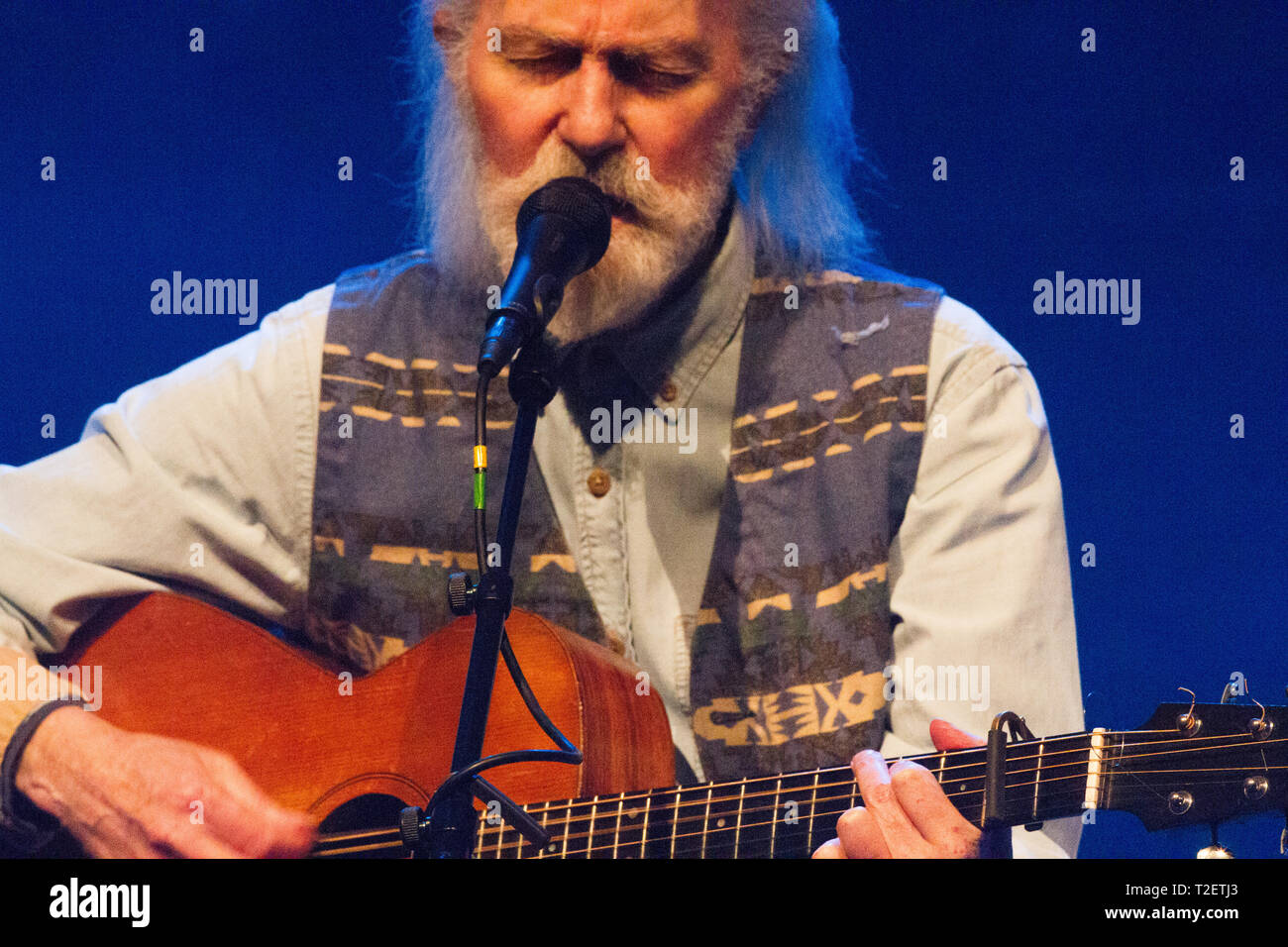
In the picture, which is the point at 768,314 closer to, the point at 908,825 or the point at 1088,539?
the point at 1088,539

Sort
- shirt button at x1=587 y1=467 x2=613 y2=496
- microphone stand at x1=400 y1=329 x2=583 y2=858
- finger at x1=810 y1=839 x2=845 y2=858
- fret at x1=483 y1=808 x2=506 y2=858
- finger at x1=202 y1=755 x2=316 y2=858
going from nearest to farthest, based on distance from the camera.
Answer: microphone stand at x1=400 y1=329 x2=583 y2=858 < finger at x1=810 y1=839 x2=845 y2=858 < fret at x1=483 y1=808 x2=506 y2=858 < finger at x1=202 y1=755 x2=316 y2=858 < shirt button at x1=587 y1=467 x2=613 y2=496

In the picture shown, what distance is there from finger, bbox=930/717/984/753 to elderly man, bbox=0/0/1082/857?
17 centimetres

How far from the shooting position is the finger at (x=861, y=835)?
60.3 inches

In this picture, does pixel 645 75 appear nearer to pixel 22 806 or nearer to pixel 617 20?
pixel 617 20

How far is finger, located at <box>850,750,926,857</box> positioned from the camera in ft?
4.97

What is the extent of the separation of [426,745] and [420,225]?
927 millimetres

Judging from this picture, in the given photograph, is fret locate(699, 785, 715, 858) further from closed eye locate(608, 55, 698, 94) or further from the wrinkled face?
closed eye locate(608, 55, 698, 94)

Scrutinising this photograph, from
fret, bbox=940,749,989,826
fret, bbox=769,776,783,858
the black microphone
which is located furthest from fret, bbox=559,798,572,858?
the black microphone

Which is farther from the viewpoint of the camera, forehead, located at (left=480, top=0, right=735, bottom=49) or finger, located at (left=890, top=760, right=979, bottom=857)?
forehead, located at (left=480, top=0, right=735, bottom=49)

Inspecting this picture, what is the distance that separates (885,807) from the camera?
5.05ft

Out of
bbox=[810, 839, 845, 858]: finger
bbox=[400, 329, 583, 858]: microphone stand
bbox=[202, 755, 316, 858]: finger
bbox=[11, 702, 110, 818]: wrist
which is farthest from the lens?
bbox=[11, 702, 110, 818]: wrist

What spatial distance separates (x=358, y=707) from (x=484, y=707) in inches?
22.3

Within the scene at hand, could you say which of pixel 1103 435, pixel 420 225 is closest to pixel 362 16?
pixel 420 225

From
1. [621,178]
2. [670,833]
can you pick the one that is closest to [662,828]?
[670,833]
